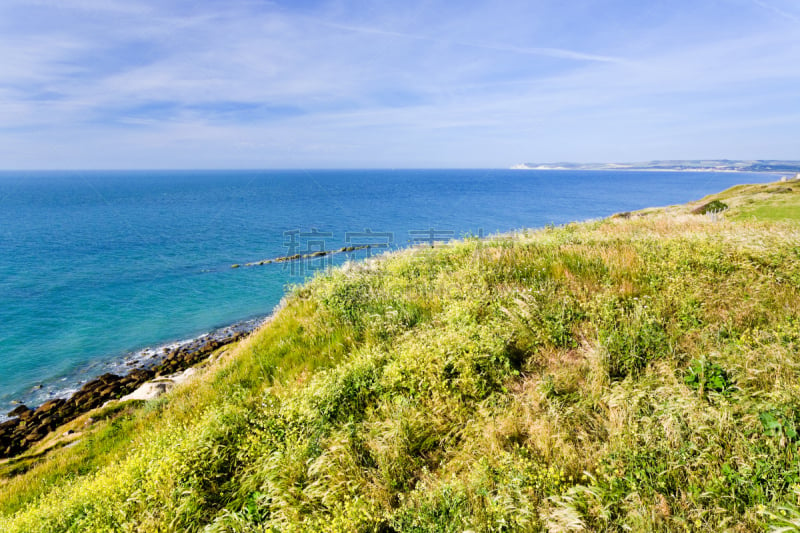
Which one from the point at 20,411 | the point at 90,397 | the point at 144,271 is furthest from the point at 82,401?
the point at 144,271

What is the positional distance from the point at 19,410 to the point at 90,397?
2.94 m

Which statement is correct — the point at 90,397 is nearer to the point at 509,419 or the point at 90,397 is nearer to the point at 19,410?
the point at 19,410

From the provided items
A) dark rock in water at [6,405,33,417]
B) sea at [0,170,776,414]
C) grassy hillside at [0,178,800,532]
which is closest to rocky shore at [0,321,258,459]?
dark rock in water at [6,405,33,417]

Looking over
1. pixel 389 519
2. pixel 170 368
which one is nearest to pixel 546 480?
pixel 389 519

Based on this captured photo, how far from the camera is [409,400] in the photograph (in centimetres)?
605

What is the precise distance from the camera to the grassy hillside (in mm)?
3973

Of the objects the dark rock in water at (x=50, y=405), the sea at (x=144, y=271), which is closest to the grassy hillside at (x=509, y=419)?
the sea at (x=144, y=271)

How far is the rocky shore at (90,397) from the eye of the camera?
649 inches

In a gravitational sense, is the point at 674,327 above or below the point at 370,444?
above

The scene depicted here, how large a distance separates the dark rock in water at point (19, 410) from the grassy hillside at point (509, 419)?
12563 mm

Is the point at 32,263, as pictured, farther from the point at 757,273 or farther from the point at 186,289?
the point at 757,273

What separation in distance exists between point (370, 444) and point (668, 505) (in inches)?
138

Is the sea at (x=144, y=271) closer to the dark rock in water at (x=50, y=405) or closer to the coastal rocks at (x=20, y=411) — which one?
the coastal rocks at (x=20, y=411)

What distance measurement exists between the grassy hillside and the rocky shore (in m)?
9.88
